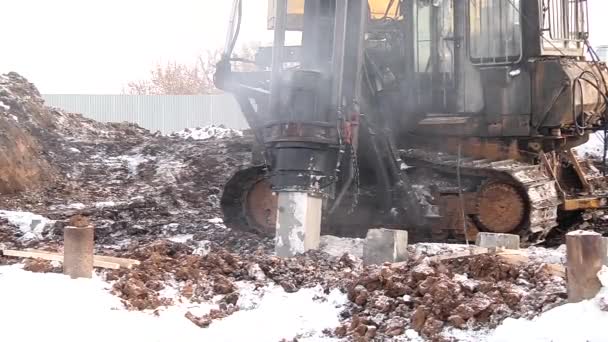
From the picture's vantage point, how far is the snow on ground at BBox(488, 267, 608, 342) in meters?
4.52

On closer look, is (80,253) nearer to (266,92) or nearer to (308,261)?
(308,261)

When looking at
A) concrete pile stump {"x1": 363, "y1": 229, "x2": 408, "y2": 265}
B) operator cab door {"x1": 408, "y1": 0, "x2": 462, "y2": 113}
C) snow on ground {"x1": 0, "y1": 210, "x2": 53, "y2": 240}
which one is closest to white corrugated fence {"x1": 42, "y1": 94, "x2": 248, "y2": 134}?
snow on ground {"x1": 0, "y1": 210, "x2": 53, "y2": 240}

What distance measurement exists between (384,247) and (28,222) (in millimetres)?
5418

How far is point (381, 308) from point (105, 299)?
1.89m

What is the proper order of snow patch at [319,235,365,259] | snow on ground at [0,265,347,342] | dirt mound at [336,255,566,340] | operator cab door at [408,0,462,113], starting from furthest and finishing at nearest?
operator cab door at [408,0,462,113], snow patch at [319,235,365,259], snow on ground at [0,265,347,342], dirt mound at [336,255,566,340]

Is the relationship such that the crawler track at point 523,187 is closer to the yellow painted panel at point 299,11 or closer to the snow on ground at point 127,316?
the yellow painted panel at point 299,11

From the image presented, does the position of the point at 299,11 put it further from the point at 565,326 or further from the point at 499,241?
the point at 565,326

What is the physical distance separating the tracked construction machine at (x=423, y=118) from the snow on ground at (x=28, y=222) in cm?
230

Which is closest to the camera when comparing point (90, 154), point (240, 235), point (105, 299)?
point (105, 299)

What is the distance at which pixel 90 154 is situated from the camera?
16.0 meters

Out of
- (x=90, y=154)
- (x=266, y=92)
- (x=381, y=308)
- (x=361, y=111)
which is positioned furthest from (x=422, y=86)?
(x=90, y=154)

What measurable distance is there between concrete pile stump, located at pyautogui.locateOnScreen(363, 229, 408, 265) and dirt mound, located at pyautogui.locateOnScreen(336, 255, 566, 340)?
3.13ft

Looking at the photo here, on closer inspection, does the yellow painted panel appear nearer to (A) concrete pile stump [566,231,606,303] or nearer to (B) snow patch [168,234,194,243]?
(B) snow patch [168,234,194,243]

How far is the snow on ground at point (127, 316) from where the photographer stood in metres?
5.37
